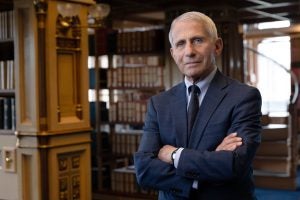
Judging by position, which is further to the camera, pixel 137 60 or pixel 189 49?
pixel 137 60

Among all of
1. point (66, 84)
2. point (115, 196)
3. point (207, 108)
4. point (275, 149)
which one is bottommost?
point (115, 196)

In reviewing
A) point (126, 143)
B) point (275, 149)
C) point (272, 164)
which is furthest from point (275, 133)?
point (126, 143)

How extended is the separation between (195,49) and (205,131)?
29 cm

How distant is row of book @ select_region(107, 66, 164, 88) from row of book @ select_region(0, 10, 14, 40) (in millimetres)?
2602

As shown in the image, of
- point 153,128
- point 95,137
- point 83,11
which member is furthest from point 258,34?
point 153,128

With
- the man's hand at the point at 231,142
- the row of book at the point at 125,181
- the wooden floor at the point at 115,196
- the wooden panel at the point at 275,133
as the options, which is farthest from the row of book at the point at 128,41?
the man's hand at the point at 231,142

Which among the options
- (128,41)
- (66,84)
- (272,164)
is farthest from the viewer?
(272,164)

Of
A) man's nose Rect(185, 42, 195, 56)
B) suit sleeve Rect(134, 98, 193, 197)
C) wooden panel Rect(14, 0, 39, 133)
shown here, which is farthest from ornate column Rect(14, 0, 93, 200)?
man's nose Rect(185, 42, 195, 56)

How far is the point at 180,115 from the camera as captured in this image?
5.88ft

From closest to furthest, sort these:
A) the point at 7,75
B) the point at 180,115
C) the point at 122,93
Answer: the point at 180,115
the point at 7,75
the point at 122,93

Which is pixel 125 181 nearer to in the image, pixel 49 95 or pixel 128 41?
pixel 128 41

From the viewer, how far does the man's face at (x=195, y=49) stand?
1.75 m

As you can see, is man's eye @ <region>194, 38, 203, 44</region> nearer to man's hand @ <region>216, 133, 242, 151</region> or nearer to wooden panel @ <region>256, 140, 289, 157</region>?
man's hand @ <region>216, 133, 242, 151</region>

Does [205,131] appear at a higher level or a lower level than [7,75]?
lower
